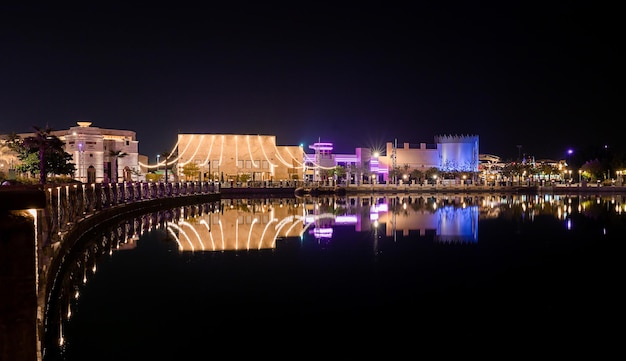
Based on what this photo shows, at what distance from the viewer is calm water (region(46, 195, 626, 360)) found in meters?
4.37

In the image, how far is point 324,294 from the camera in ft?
19.5

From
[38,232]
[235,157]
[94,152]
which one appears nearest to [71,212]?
[38,232]

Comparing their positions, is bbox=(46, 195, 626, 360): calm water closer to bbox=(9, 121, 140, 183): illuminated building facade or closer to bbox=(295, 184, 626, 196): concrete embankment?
bbox=(9, 121, 140, 183): illuminated building facade

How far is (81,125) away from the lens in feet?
126

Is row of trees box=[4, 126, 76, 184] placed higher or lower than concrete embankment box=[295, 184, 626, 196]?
higher

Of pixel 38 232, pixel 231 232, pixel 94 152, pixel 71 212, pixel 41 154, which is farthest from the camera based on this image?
pixel 94 152

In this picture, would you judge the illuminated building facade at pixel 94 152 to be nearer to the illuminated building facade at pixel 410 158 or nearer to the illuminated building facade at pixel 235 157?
the illuminated building facade at pixel 235 157

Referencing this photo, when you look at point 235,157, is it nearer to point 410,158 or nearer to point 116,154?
point 116,154

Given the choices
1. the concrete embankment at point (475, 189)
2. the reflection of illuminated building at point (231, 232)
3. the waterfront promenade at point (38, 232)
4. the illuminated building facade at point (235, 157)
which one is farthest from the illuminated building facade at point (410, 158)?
the reflection of illuminated building at point (231, 232)

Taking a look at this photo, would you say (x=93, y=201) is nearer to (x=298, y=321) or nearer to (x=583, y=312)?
(x=298, y=321)

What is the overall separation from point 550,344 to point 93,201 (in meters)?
10.3

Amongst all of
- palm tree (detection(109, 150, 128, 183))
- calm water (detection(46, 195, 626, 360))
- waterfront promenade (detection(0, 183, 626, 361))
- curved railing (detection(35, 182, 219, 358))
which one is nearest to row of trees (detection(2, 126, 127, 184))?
curved railing (detection(35, 182, 219, 358))

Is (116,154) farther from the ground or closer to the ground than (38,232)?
farther from the ground

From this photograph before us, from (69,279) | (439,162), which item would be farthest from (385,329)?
(439,162)
